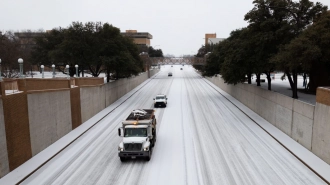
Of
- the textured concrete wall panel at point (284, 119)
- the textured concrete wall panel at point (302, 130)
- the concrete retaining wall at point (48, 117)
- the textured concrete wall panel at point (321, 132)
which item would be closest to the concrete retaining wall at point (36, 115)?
the concrete retaining wall at point (48, 117)

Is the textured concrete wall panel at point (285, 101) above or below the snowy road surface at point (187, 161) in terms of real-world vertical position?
above

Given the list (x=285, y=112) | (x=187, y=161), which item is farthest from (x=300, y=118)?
(x=187, y=161)

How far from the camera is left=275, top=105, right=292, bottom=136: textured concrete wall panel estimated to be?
2233cm

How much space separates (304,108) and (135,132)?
12.6 meters

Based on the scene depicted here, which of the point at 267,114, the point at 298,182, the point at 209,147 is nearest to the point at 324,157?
the point at 298,182

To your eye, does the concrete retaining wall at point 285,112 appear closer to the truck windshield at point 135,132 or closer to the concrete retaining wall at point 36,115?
the truck windshield at point 135,132

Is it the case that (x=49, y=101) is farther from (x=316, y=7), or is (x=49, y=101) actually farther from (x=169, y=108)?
(x=316, y=7)

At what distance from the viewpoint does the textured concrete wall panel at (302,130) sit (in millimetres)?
18812

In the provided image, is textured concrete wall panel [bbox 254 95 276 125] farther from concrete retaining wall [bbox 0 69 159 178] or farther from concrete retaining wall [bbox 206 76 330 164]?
concrete retaining wall [bbox 0 69 159 178]

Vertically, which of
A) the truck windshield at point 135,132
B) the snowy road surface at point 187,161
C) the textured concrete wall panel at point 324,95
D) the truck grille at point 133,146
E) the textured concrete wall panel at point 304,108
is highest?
the textured concrete wall panel at point 324,95

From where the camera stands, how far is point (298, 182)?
13.9m

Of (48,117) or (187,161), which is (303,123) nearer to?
(187,161)

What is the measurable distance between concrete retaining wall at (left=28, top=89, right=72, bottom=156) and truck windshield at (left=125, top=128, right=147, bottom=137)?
261 inches

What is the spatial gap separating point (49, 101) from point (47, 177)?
783 cm
